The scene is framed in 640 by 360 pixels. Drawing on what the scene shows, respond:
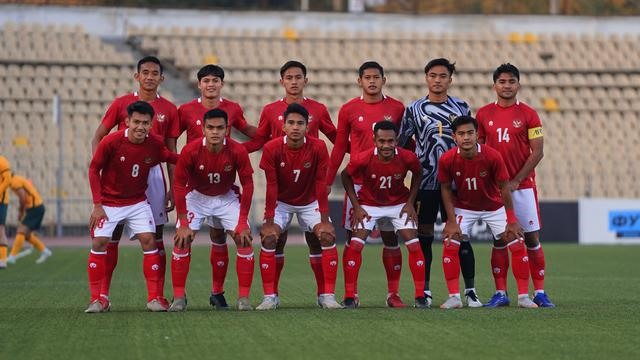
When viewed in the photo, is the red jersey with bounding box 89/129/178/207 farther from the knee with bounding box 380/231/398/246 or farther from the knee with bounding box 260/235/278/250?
the knee with bounding box 380/231/398/246

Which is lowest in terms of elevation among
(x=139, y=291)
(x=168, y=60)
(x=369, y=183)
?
(x=139, y=291)

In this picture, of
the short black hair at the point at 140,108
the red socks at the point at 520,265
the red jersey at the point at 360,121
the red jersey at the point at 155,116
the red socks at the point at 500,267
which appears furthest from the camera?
the red jersey at the point at 360,121

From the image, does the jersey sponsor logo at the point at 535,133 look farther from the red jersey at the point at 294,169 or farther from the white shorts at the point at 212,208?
the white shorts at the point at 212,208

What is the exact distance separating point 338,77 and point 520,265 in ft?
72.1

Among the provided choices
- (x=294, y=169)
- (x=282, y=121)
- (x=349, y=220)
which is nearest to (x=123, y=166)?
(x=294, y=169)

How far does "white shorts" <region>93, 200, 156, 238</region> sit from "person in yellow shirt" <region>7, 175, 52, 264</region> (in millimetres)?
9649

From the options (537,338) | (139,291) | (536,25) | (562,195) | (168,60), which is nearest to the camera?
(537,338)

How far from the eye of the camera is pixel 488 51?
34.1 metres

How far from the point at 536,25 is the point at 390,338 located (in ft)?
90.5

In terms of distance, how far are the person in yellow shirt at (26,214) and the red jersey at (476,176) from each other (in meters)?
10.6

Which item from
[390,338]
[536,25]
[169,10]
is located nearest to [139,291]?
[390,338]

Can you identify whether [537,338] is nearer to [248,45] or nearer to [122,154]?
[122,154]


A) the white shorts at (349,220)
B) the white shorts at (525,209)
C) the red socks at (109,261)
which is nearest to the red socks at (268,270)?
the white shorts at (349,220)

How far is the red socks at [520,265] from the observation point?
11.2 m
